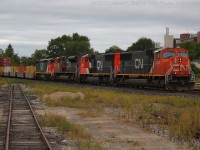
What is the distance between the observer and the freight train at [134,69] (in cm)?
2598

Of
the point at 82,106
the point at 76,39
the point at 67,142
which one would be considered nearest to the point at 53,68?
the point at 82,106

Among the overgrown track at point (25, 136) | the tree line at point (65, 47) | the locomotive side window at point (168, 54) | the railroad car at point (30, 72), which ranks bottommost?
the overgrown track at point (25, 136)

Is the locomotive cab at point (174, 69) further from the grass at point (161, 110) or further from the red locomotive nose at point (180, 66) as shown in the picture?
the grass at point (161, 110)

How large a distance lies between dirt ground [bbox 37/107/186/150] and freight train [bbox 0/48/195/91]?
1268 centimetres

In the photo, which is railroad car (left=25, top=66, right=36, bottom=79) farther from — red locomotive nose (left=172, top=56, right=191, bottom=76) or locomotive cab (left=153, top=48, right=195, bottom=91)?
red locomotive nose (left=172, top=56, right=191, bottom=76)

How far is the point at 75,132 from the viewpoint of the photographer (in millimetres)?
10828

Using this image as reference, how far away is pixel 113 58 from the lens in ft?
116

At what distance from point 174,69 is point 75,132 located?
16578 millimetres

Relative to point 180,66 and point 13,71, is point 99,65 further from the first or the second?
point 13,71

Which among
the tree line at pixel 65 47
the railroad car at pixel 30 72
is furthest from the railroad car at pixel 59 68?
the tree line at pixel 65 47

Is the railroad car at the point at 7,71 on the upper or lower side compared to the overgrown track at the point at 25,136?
upper

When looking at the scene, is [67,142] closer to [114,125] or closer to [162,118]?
[114,125]

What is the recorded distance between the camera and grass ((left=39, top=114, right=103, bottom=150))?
352 inches

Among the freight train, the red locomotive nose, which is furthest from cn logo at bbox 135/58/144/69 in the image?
the red locomotive nose
